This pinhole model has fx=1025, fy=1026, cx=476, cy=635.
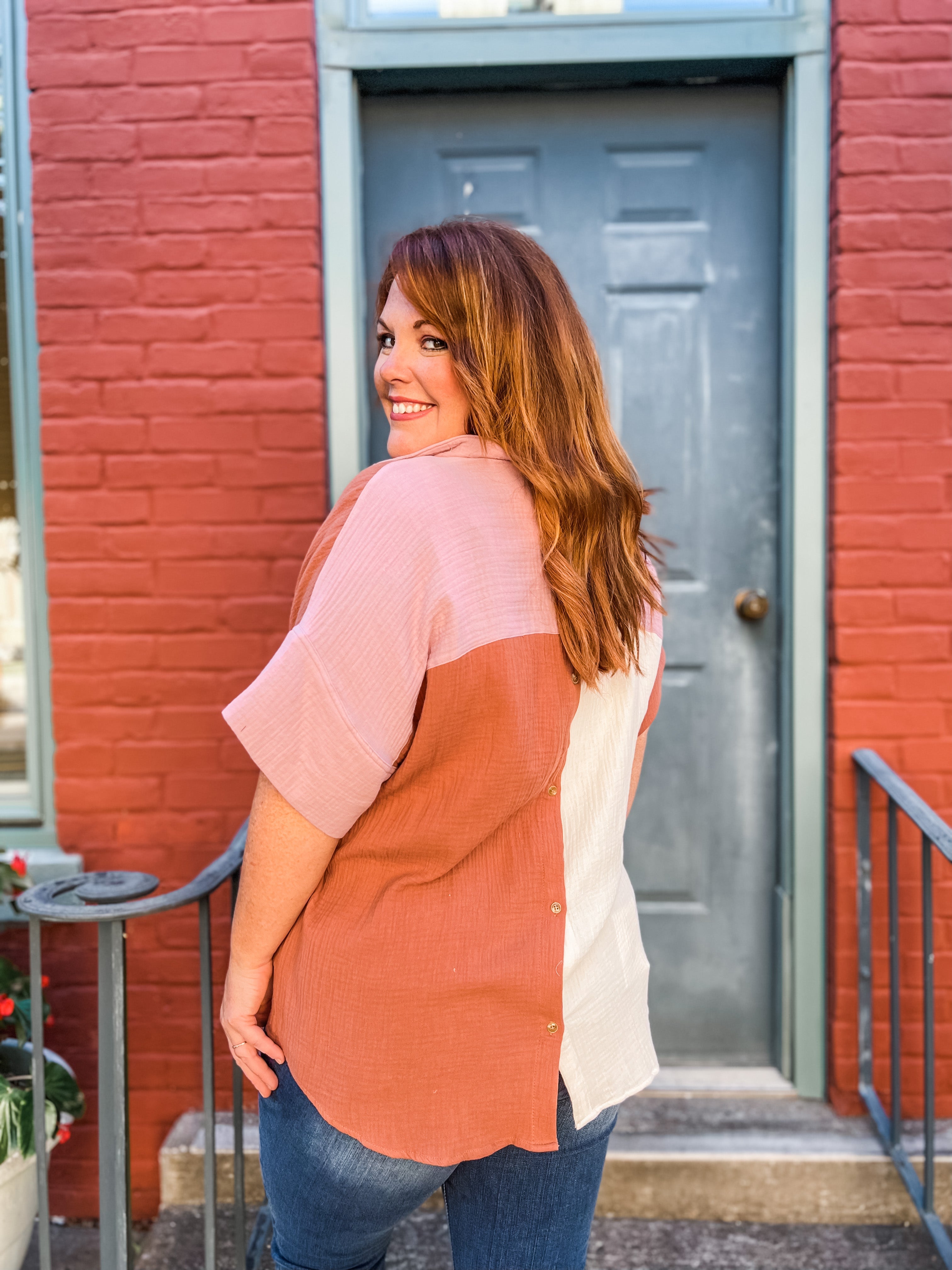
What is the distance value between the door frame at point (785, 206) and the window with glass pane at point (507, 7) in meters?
0.04

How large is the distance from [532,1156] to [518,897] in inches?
13.8

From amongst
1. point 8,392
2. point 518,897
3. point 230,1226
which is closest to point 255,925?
point 518,897

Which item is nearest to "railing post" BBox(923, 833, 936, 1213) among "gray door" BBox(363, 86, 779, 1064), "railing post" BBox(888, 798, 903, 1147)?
"railing post" BBox(888, 798, 903, 1147)

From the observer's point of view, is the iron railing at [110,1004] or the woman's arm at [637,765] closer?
the woman's arm at [637,765]

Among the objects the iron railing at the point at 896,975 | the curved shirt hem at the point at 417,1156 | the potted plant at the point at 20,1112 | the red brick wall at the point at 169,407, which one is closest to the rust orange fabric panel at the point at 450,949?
the curved shirt hem at the point at 417,1156

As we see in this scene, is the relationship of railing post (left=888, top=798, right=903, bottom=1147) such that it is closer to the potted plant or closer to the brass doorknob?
the brass doorknob

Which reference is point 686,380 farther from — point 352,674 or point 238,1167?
point 238,1167

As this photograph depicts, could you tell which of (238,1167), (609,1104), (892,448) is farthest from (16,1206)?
(892,448)

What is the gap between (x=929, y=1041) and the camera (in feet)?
6.93

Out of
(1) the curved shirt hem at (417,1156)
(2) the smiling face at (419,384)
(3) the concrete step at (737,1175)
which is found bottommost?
(3) the concrete step at (737,1175)

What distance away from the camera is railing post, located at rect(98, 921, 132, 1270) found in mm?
1629

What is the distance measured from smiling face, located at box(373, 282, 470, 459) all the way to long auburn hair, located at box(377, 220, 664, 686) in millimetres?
21

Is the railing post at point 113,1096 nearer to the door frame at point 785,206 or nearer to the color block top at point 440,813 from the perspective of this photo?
the color block top at point 440,813

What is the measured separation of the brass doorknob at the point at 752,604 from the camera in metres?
2.61
